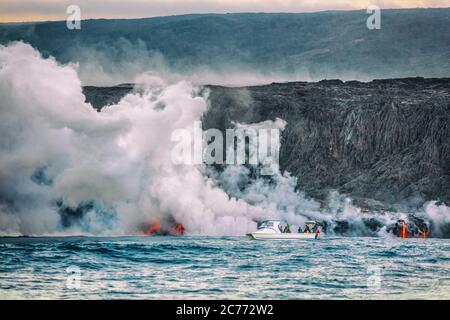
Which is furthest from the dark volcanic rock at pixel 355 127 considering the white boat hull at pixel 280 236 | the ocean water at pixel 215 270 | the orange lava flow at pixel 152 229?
the ocean water at pixel 215 270

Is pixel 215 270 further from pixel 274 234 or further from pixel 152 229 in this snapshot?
pixel 152 229

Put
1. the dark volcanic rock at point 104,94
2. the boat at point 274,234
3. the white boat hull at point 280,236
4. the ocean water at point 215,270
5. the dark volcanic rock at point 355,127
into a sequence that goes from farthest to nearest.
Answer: the dark volcanic rock at point 355,127, the dark volcanic rock at point 104,94, the boat at point 274,234, the white boat hull at point 280,236, the ocean water at point 215,270

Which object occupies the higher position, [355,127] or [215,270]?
[355,127]

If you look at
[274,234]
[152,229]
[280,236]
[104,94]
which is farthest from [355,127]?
[274,234]

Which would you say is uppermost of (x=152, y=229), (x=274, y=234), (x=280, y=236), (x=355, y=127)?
(x=355, y=127)

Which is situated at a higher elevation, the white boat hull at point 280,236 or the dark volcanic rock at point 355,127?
the dark volcanic rock at point 355,127

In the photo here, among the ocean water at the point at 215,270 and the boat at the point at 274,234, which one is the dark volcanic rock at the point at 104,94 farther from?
the ocean water at the point at 215,270
